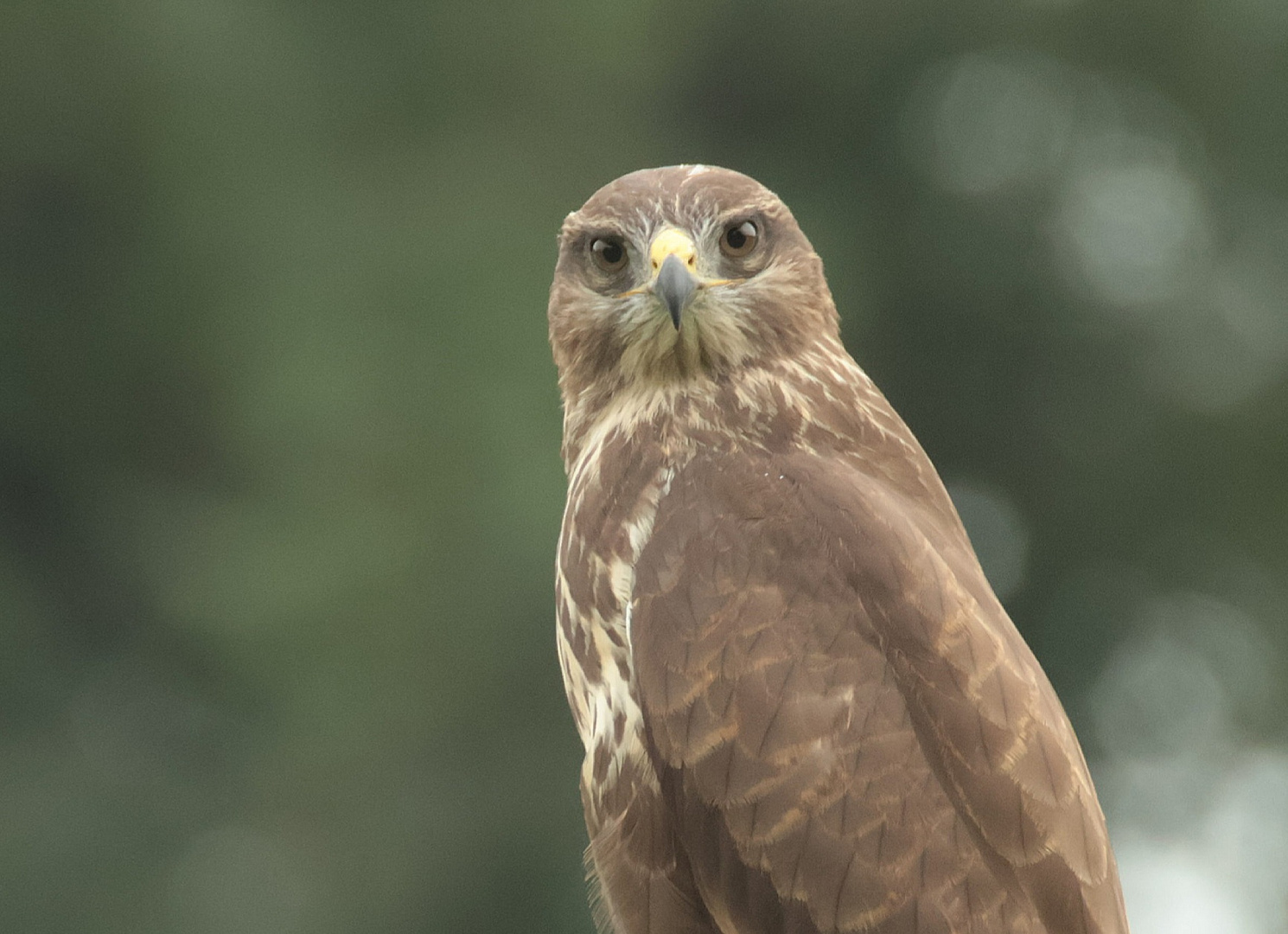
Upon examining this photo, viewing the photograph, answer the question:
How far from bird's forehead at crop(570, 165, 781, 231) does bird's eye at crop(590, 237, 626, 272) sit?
43 millimetres

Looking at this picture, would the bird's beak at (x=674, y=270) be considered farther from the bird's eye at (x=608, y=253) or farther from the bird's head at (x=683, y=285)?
the bird's eye at (x=608, y=253)

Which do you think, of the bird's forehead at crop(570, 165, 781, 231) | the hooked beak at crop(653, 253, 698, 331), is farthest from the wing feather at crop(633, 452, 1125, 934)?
the bird's forehead at crop(570, 165, 781, 231)

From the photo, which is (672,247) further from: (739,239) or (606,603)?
(606,603)

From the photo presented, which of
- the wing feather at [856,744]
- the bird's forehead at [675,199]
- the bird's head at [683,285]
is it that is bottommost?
the wing feather at [856,744]

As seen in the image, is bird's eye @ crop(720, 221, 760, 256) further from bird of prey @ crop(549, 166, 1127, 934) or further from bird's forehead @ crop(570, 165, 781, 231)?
bird of prey @ crop(549, 166, 1127, 934)

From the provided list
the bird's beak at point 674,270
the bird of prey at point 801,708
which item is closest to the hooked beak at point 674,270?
the bird's beak at point 674,270

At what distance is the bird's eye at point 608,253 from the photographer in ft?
12.2

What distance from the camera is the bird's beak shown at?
345 centimetres

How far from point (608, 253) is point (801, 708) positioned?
1.27 m

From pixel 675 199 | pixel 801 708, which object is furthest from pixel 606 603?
pixel 675 199

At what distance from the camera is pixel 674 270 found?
11.3 ft

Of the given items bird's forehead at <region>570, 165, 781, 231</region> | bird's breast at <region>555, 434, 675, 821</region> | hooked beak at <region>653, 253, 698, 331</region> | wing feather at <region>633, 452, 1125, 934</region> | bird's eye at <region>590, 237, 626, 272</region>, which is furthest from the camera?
bird's eye at <region>590, 237, 626, 272</region>

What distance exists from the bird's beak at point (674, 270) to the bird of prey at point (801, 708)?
24 cm

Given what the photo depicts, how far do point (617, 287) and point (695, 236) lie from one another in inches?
10.4
